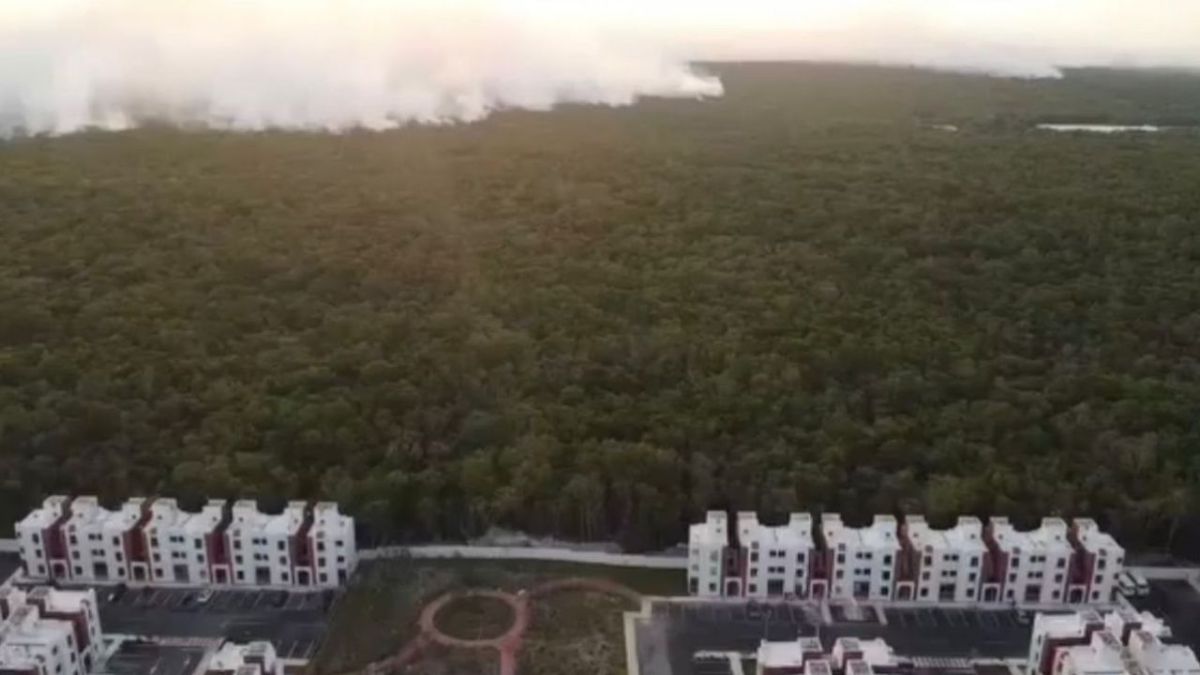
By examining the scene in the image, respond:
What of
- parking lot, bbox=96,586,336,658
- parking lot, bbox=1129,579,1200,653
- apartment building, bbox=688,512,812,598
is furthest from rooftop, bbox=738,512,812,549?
parking lot, bbox=96,586,336,658

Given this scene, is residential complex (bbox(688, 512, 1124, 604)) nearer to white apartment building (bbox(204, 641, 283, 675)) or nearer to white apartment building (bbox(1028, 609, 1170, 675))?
white apartment building (bbox(1028, 609, 1170, 675))

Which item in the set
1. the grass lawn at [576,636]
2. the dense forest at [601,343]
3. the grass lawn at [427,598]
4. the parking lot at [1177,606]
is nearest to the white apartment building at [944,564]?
the dense forest at [601,343]

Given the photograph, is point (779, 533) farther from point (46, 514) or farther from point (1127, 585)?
point (46, 514)

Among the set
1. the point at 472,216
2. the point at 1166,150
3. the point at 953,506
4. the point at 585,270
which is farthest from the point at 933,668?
the point at 1166,150

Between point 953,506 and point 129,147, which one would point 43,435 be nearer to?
point 953,506

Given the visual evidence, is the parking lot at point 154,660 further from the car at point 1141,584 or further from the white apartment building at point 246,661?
the car at point 1141,584
